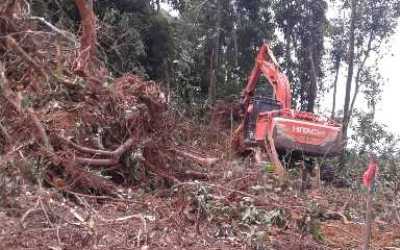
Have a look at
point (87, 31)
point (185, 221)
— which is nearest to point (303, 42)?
point (87, 31)

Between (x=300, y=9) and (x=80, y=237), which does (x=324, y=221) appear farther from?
(x=300, y=9)

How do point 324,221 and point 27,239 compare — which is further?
point 324,221

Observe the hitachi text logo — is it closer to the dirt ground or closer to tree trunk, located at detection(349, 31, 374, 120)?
the dirt ground

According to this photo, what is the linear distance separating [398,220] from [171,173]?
8.23 feet

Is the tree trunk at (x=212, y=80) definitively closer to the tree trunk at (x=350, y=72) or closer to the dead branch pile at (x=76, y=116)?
the tree trunk at (x=350, y=72)

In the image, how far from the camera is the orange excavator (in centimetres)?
920

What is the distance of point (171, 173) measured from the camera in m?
7.28

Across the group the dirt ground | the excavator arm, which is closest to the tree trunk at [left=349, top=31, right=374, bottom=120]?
the excavator arm

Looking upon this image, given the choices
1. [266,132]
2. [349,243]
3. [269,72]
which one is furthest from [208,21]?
[349,243]

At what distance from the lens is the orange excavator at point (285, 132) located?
30.2 ft

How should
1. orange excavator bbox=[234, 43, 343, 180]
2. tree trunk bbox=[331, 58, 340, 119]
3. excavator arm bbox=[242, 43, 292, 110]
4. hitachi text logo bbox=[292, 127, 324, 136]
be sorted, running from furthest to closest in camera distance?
1. tree trunk bbox=[331, 58, 340, 119]
2. excavator arm bbox=[242, 43, 292, 110]
3. hitachi text logo bbox=[292, 127, 324, 136]
4. orange excavator bbox=[234, 43, 343, 180]

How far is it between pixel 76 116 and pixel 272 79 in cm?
538

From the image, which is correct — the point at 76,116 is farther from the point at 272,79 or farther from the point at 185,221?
the point at 272,79

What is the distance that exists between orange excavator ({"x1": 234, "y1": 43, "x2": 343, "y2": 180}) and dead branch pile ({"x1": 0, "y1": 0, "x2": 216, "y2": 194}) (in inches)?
62.4
